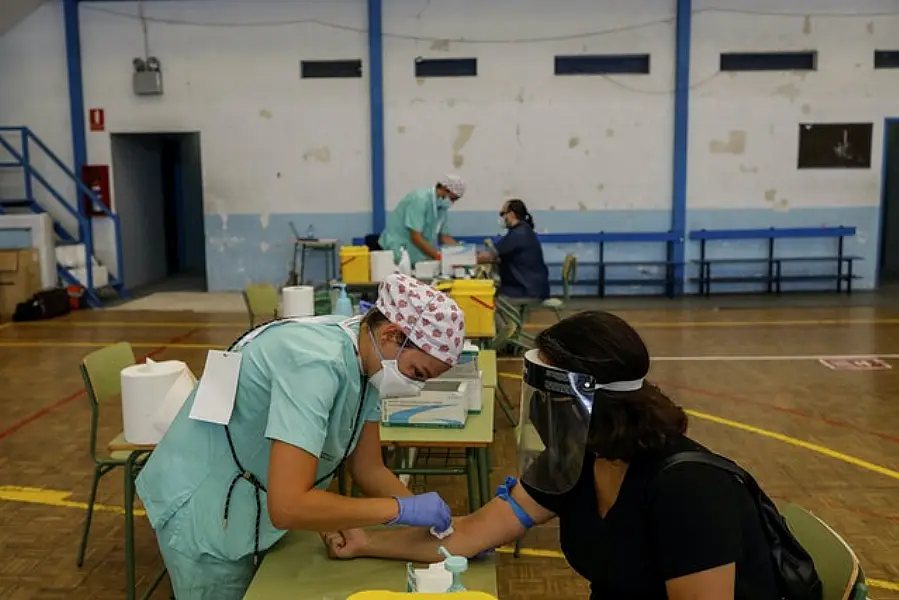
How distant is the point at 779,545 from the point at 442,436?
4.01ft

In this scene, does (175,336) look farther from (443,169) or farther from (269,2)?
(269,2)

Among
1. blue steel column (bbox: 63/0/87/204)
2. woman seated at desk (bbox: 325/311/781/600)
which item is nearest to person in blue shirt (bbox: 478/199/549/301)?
woman seated at desk (bbox: 325/311/781/600)

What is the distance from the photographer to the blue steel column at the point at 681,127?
9305 mm

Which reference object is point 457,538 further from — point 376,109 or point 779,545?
point 376,109

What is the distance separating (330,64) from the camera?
31.5 ft

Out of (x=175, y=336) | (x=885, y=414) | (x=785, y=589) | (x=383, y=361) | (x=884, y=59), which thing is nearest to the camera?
(x=785, y=589)

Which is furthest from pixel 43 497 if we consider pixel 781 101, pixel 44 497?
pixel 781 101

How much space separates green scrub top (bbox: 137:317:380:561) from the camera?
64.8 inches

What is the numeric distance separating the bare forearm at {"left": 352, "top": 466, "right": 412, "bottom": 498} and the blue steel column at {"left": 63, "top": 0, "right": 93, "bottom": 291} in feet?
28.1

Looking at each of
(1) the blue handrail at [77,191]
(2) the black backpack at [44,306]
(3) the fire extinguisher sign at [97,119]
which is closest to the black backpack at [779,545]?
(2) the black backpack at [44,306]

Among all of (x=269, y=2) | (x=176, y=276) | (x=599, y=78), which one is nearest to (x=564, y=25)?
(x=599, y=78)

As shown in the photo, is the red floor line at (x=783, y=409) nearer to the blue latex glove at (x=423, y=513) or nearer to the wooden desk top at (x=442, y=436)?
the wooden desk top at (x=442, y=436)

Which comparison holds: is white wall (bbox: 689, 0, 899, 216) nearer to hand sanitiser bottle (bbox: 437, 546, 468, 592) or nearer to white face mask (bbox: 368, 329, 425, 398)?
white face mask (bbox: 368, 329, 425, 398)

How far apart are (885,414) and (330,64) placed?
710 centimetres
